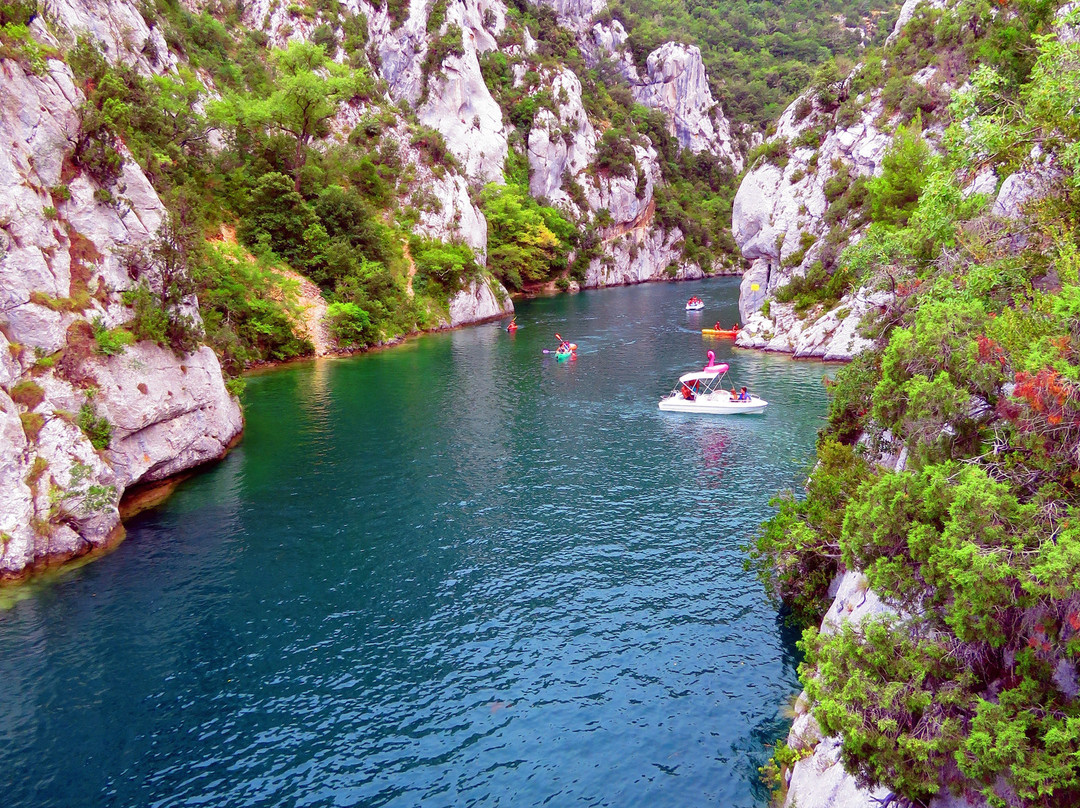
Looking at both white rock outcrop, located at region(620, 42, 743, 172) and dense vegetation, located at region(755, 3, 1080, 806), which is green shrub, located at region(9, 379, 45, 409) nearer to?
dense vegetation, located at region(755, 3, 1080, 806)

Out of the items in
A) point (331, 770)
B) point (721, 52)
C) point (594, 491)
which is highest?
point (721, 52)

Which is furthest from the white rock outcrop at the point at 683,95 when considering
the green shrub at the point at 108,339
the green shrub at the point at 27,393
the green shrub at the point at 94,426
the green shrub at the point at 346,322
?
the green shrub at the point at 27,393

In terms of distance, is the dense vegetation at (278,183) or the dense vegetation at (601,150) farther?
the dense vegetation at (601,150)

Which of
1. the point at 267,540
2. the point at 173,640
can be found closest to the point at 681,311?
the point at 267,540

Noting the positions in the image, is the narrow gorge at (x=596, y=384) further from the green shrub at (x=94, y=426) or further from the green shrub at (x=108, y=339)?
the green shrub at (x=108, y=339)

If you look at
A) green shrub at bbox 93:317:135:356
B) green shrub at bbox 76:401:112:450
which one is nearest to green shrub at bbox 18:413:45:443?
green shrub at bbox 76:401:112:450

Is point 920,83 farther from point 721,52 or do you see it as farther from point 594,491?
point 721,52
